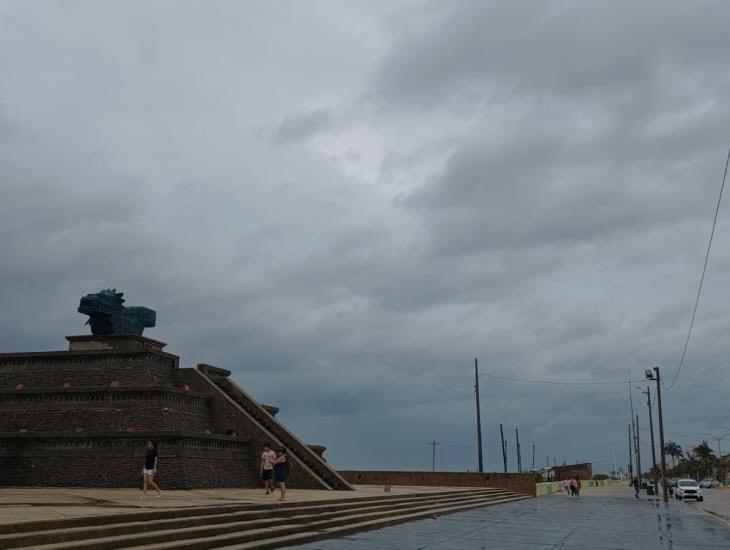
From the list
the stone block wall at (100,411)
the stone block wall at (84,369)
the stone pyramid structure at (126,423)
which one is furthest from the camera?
the stone block wall at (84,369)

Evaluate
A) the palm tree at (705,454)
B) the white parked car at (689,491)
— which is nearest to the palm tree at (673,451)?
the palm tree at (705,454)

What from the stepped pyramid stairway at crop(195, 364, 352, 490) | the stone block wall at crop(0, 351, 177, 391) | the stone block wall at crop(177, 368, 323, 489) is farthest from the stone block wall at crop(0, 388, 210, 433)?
the stepped pyramid stairway at crop(195, 364, 352, 490)

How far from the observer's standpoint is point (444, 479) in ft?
133

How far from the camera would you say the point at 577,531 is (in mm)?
18312

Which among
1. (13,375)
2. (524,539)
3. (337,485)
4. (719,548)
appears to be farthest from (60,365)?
(719,548)

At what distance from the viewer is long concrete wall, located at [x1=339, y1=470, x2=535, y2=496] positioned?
40469 mm

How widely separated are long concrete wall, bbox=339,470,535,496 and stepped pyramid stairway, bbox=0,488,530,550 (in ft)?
62.4

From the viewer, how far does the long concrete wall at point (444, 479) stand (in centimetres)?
4047

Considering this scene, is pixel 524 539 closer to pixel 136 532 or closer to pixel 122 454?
pixel 136 532

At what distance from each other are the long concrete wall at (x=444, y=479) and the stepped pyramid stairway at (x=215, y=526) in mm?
19018

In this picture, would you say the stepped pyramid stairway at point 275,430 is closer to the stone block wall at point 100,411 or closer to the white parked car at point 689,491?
the stone block wall at point 100,411

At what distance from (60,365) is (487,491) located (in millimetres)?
22218

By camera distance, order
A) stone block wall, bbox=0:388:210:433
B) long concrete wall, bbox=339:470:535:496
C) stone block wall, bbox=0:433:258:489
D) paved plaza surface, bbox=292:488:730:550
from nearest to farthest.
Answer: paved plaza surface, bbox=292:488:730:550 → stone block wall, bbox=0:433:258:489 → stone block wall, bbox=0:388:210:433 → long concrete wall, bbox=339:470:535:496

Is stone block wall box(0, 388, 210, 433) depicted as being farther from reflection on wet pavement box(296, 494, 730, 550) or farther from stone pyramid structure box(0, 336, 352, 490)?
reflection on wet pavement box(296, 494, 730, 550)
